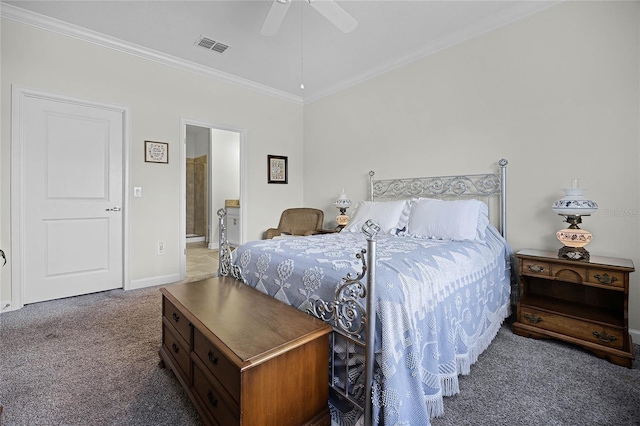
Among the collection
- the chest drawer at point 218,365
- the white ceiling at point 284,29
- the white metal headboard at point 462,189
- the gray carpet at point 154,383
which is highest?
the white ceiling at point 284,29

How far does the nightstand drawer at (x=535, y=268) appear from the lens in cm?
214

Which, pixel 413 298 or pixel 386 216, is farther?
pixel 386 216

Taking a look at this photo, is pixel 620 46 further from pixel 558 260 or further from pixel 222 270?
pixel 222 270

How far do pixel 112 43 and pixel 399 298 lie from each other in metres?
4.01

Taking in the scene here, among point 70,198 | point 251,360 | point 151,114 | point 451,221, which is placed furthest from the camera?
point 151,114

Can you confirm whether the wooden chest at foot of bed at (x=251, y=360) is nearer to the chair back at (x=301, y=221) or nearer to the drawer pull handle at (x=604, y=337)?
the drawer pull handle at (x=604, y=337)

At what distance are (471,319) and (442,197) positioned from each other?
1711 millimetres

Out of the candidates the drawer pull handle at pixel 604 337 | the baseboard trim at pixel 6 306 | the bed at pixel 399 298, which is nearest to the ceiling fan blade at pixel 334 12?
the bed at pixel 399 298

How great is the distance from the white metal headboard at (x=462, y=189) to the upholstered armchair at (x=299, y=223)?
1022 millimetres

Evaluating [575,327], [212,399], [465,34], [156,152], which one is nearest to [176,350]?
[212,399]

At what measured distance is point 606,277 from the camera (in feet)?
6.29

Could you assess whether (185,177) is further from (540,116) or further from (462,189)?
(540,116)

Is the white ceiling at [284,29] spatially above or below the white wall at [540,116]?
above

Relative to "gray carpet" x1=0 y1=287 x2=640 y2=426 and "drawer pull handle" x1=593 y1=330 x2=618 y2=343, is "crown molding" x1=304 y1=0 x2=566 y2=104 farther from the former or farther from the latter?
"gray carpet" x1=0 y1=287 x2=640 y2=426
